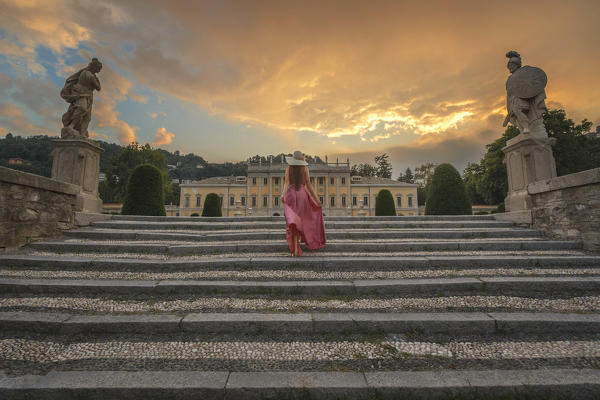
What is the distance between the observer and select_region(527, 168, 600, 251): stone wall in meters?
4.51

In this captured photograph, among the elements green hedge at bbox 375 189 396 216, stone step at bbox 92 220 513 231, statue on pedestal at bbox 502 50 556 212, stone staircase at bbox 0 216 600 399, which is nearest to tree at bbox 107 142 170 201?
green hedge at bbox 375 189 396 216

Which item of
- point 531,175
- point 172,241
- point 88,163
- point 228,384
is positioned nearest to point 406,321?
point 228,384

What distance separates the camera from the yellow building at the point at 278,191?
46.8 m

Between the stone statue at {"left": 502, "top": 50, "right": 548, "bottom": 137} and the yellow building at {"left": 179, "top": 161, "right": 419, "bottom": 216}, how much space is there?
39999 millimetres

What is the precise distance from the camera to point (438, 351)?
2.42 meters

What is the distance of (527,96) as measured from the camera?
6.36 meters

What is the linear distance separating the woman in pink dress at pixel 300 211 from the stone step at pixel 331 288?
1124mm

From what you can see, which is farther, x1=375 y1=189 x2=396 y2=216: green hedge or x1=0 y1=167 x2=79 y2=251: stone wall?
x1=375 y1=189 x2=396 y2=216: green hedge

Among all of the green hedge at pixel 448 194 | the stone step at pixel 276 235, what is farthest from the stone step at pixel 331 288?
the green hedge at pixel 448 194

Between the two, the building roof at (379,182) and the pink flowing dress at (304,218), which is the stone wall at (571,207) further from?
the building roof at (379,182)

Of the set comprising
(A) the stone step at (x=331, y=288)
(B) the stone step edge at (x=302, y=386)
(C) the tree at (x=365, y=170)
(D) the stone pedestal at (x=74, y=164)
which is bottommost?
(B) the stone step edge at (x=302, y=386)

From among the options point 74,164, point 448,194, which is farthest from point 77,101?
point 448,194

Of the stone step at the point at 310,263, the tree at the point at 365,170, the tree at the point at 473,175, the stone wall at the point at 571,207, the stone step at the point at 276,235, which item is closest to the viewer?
the stone step at the point at 310,263

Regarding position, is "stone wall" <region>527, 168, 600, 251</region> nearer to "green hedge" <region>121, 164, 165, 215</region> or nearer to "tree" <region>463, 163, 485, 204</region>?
"green hedge" <region>121, 164, 165, 215</region>
